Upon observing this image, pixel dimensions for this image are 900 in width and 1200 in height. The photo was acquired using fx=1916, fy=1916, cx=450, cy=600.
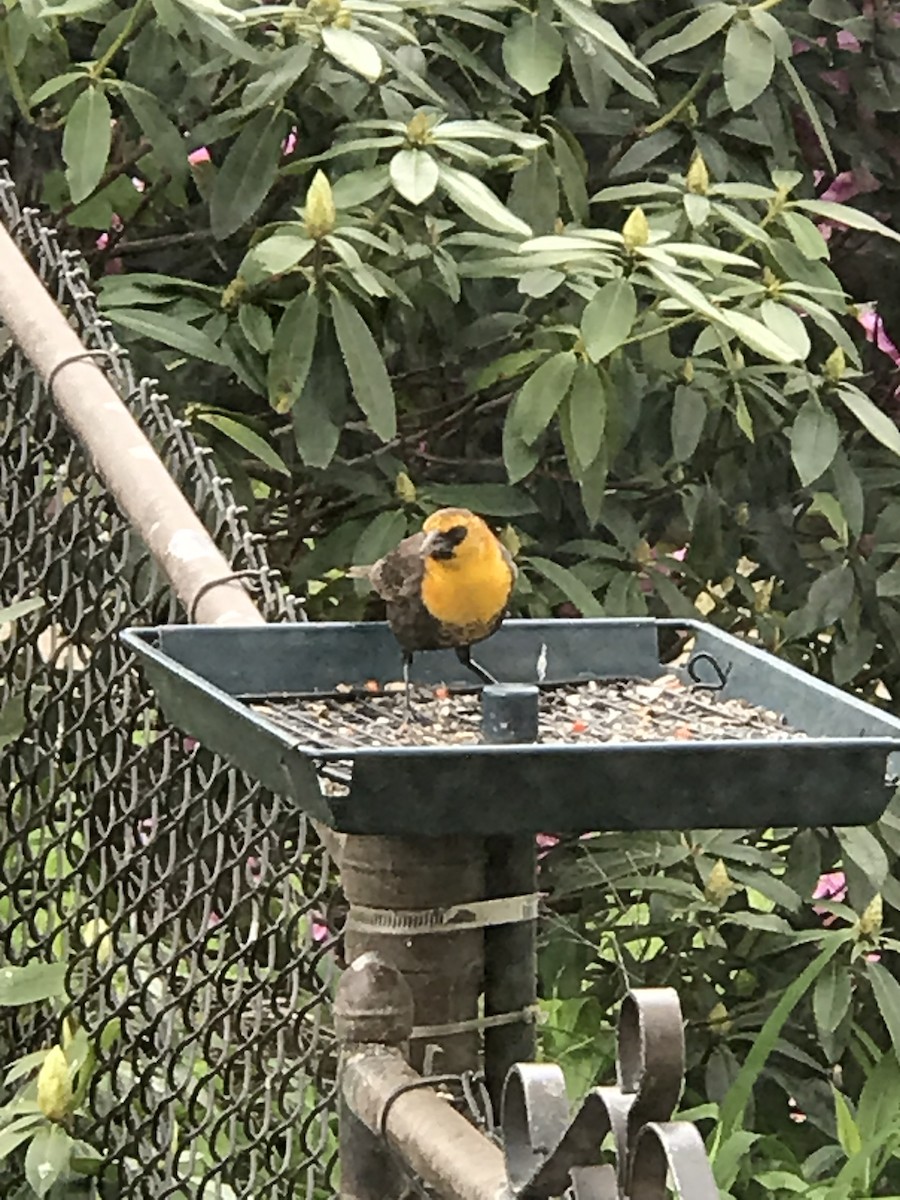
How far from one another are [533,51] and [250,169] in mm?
320

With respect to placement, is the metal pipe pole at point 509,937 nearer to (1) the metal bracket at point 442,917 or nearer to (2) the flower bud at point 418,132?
(1) the metal bracket at point 442,917

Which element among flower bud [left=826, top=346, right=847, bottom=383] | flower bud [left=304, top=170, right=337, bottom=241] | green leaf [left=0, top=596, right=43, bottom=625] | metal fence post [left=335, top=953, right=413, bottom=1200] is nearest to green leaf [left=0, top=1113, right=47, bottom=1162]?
green leaf [left=0, top=596, right=43, bottom=625]

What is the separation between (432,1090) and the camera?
2.82ft

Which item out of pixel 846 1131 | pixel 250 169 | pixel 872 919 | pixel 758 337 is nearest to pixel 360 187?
pixel 250 169

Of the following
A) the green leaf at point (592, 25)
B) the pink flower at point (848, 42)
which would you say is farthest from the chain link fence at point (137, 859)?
the pink flower at point (848, 42)

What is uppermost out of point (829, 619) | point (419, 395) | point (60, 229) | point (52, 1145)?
point (60, 229)

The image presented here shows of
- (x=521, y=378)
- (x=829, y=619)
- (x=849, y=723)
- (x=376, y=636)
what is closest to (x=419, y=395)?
(x=521, y=378)

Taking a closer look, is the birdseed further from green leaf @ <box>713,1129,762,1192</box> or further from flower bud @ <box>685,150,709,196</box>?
green leaf @ <box>713,1129,762,1192</box>

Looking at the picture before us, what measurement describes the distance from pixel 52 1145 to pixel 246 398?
0.97m

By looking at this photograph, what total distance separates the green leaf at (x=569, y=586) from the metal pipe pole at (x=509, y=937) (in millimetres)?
1125

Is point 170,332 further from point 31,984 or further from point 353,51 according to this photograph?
point 31,984

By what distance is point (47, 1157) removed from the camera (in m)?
1.45

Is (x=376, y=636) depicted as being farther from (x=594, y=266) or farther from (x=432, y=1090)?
(x=594, y=266)

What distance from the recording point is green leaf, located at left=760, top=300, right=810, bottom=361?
1.88m
